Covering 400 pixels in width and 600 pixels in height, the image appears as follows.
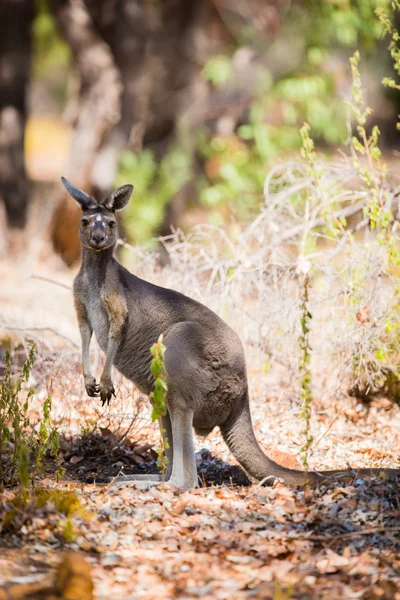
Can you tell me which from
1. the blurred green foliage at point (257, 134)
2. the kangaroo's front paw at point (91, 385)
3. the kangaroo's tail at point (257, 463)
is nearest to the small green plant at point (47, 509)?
the kangaroo's front paw at point (91, 385)

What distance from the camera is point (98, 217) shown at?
5.27 m

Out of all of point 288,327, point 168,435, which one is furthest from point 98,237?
point 288,327

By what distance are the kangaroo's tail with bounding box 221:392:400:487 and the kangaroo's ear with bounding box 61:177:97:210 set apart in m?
1.66

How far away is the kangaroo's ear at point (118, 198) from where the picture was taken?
5387 millimetres

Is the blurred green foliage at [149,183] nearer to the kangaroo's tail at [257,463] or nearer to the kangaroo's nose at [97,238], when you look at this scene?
the kangaroo's nose at [97,238]

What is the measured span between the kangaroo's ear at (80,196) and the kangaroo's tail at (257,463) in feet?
5.46

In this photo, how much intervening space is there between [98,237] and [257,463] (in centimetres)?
177

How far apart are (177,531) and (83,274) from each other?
2.03m

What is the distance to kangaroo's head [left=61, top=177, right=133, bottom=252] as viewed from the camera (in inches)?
205

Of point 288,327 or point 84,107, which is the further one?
point 84,107

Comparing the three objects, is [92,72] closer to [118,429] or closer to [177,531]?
[118,429]

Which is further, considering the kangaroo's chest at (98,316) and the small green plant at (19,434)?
the kangaroo's chest at (98,316)

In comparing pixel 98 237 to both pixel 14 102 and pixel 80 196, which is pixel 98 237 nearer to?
pixel 80 196

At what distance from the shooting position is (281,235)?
24.0 ft
